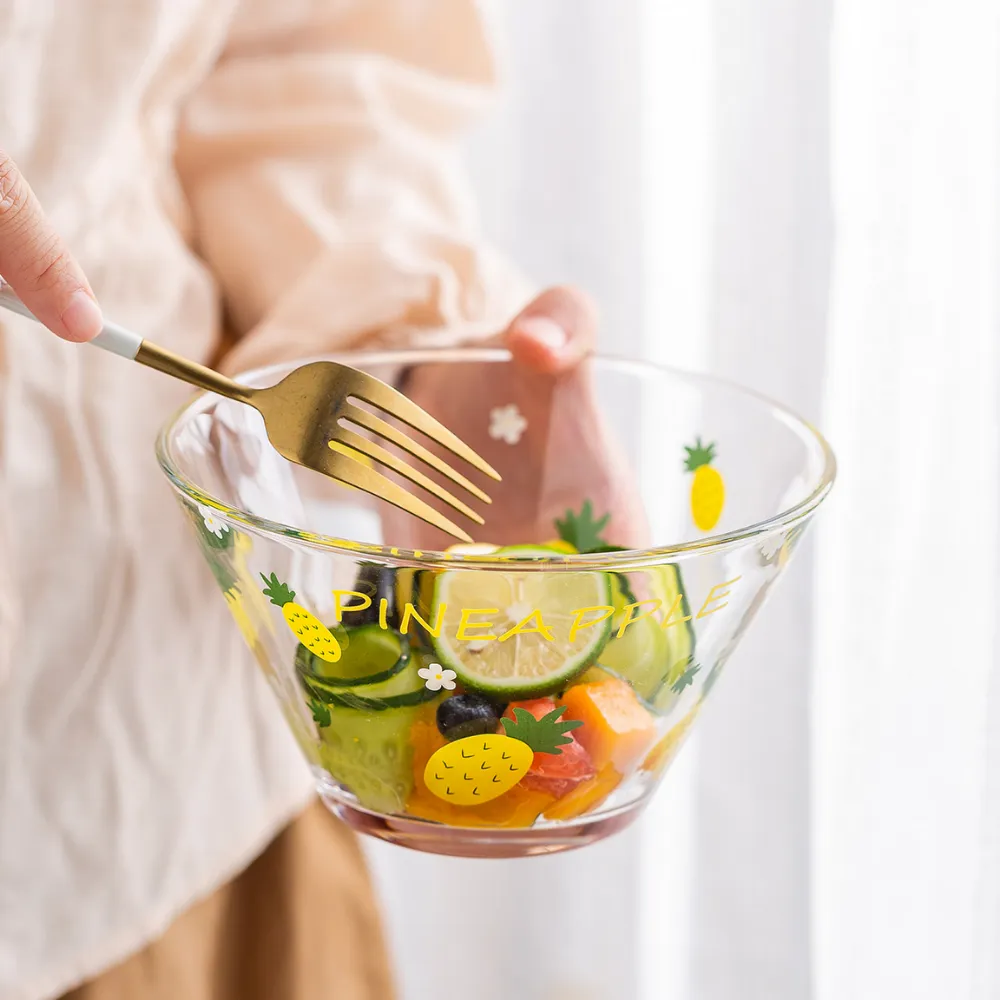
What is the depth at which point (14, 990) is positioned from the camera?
0.49 metres

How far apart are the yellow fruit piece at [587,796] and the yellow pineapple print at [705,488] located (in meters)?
0.15

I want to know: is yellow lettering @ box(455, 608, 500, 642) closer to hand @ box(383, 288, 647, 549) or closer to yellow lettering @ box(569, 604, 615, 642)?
yellow lettering @ box(569, 604, 615, 642)

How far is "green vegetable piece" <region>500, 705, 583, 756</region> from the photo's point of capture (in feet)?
1.21

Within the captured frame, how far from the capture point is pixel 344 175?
2.19 ft

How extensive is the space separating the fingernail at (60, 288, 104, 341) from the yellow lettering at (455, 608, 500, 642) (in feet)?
0.47

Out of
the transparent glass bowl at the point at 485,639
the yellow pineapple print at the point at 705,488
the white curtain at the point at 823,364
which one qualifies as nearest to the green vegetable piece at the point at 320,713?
the transparent glass bowl at the point at 485,639

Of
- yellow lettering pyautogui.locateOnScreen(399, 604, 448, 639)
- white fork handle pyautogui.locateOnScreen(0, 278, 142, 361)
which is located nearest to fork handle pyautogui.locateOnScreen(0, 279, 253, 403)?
white fork handle pyautogui.locateOnScreen(0, 278, 142, 361)

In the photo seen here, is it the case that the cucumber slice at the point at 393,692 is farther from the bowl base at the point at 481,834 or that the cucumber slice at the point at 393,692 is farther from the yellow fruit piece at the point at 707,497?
the yellow fruit piece at the point at 707,497

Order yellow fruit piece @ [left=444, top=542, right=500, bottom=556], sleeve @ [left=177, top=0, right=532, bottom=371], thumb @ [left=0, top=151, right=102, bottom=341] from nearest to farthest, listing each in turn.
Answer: thumb @ [left=0, top=151, right=102, bottom=341] → yellow fruit piece @ [left=444, top=542, right=500, bottom=556] → sleeve @ [left=177, top=0, right=532, bottom=371]

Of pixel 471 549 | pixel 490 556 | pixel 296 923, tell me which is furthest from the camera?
pixel 296 923

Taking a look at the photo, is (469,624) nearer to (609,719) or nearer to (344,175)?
(609,719)

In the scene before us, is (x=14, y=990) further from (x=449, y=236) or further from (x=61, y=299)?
(x=449, y=236)

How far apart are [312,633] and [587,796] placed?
0.37 ft

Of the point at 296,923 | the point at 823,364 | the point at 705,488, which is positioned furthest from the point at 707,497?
the point at 296,923
